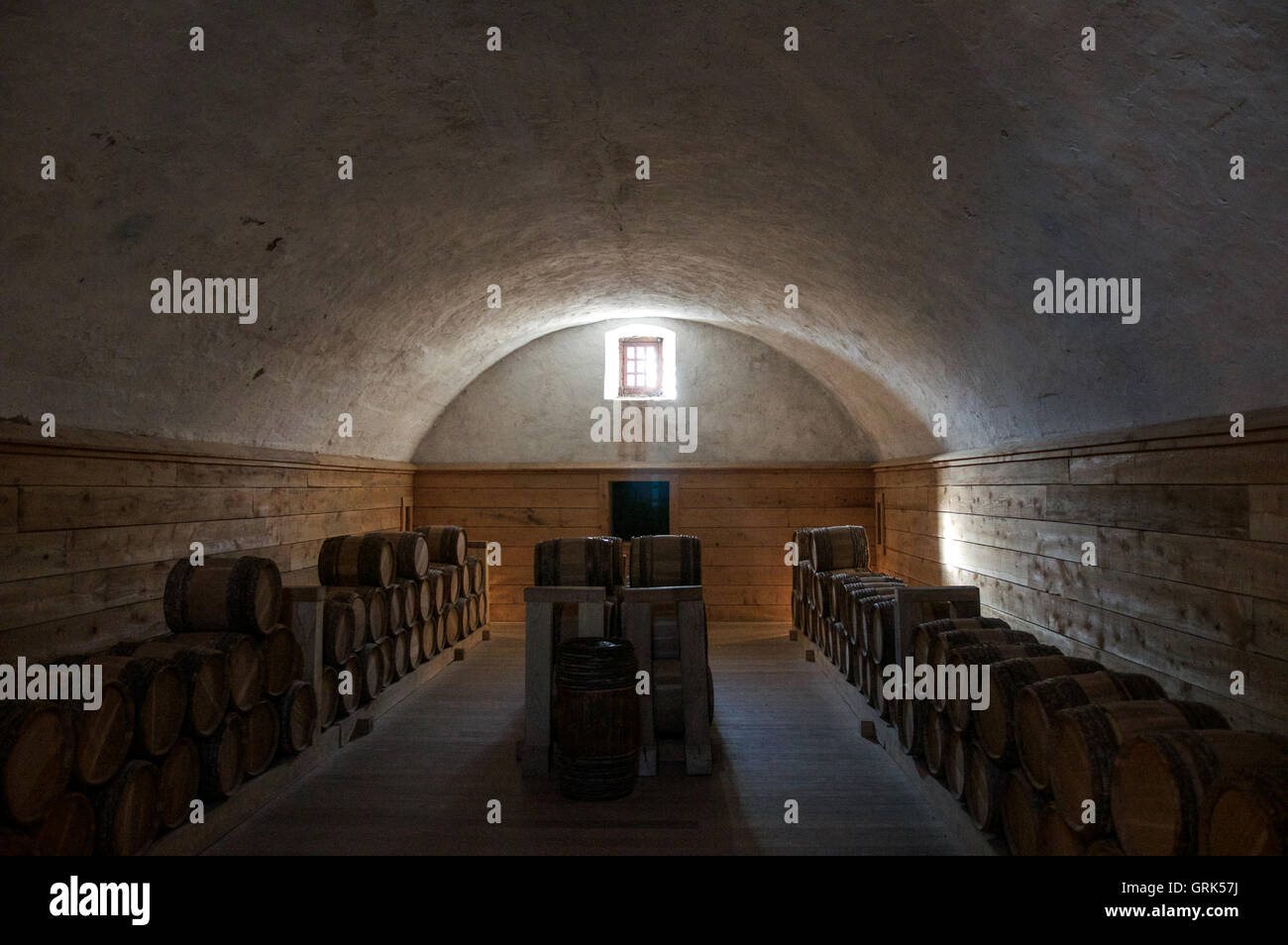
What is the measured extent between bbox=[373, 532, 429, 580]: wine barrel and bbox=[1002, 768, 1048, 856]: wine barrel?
197 inches

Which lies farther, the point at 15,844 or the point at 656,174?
the point at 656,174

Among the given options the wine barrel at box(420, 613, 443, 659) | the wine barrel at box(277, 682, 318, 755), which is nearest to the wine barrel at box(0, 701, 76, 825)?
the wine barrel at box(277, 682, 318, 755)

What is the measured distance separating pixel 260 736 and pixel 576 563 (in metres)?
2.51

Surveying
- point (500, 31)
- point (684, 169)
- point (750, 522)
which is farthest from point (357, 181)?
point (750, 522)

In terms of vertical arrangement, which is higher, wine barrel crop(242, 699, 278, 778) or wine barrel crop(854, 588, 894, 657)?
wine barrel crop(854, 588, 894, 657)

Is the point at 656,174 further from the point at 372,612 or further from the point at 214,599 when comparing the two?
the point at 372,612

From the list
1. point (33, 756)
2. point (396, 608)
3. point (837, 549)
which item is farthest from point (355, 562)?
point (837, 549)

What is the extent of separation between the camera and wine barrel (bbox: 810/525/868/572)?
7.57 m

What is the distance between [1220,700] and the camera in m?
3.11

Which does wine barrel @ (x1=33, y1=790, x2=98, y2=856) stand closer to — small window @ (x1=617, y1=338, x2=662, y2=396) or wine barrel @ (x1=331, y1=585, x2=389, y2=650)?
wine barrel @ (x1=331, y1=585, x2=389, y2=650)

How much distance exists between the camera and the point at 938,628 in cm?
418

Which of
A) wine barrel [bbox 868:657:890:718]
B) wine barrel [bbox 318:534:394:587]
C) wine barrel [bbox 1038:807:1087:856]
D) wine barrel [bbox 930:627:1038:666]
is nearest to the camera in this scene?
wine barrel [bbox 1038:807:1087:856]

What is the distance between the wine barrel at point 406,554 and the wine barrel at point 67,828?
3.61 metres
